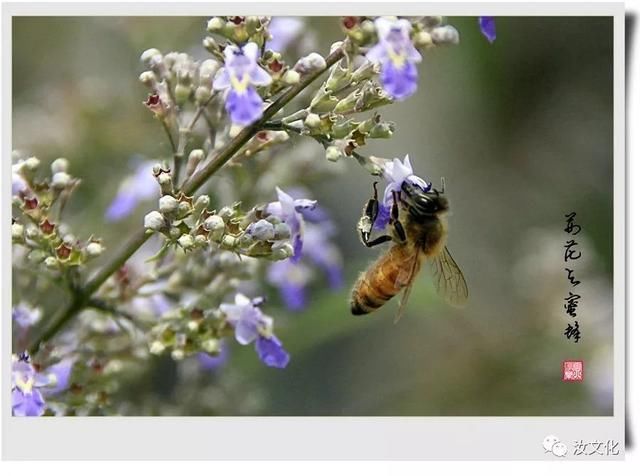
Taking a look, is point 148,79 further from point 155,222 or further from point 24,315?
point 24,315

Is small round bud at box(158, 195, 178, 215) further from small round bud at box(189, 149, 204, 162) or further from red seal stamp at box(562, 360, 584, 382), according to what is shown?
red seal stamp at box(562, 360, 584, 382)

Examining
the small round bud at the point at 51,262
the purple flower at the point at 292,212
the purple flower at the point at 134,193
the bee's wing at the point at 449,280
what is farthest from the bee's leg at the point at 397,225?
the small round bud at the point at 51,262

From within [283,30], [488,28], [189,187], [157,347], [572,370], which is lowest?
[157,347]

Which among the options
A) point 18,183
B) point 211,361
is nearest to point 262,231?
point 18,183

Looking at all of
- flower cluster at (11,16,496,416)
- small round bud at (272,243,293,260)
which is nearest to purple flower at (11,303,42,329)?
flower cluster at (11,16,496,416)

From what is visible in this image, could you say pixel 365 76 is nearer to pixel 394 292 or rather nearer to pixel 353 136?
pixel 353 136

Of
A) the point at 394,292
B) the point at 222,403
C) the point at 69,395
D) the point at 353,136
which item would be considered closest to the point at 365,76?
the point at 353,136

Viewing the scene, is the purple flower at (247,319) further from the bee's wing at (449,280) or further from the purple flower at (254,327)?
the bee's wing at (449,280)
